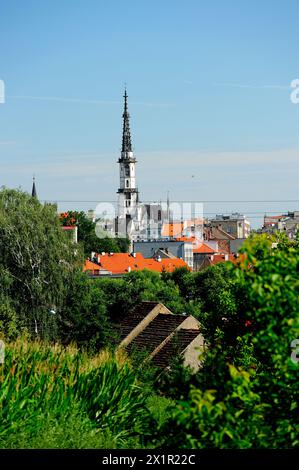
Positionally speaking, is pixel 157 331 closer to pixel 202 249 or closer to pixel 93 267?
Answer: pixel 93 267

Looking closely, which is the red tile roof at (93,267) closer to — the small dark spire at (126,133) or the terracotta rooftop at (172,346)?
the terracotta rooftop at (172,346)

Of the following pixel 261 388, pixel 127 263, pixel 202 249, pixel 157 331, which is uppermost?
pixel 202 249

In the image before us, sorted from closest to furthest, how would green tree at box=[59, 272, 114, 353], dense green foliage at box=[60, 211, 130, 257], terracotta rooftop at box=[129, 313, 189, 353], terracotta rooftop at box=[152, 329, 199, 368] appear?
terracotta rooftop at box=[152, 329, 199, 368], terracotta rooftop at box=[129, 313, 189, 353], green tree at box=[59, 272, 114, 353], dense green foliage at box=[60, 211, 130, 257]

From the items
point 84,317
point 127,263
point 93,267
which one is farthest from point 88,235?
point 84,317

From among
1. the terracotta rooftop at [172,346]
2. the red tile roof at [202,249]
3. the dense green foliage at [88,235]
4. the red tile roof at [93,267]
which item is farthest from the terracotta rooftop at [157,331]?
the red tile roof at [202,249]

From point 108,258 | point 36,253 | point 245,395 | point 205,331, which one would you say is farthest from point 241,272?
point 108,258

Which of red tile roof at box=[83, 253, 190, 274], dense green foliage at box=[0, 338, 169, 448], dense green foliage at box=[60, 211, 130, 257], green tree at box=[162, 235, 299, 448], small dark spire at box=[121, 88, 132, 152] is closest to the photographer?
green tree at box=[162, 235, 299, 448]

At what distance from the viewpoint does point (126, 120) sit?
154875 mm

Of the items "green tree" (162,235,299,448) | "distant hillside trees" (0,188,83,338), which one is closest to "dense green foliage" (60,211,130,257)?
"distant hillside trees" (0,188,83,338)

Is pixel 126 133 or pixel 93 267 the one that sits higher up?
pixel 126 133

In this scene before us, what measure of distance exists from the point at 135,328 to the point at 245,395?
26242mm

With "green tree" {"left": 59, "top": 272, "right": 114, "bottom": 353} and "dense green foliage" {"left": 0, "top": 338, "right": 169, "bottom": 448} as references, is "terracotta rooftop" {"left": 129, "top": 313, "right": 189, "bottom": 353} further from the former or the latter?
"dense green foliage" {"left": 0, "top": 338, "right": 169, "bottom": 448}
